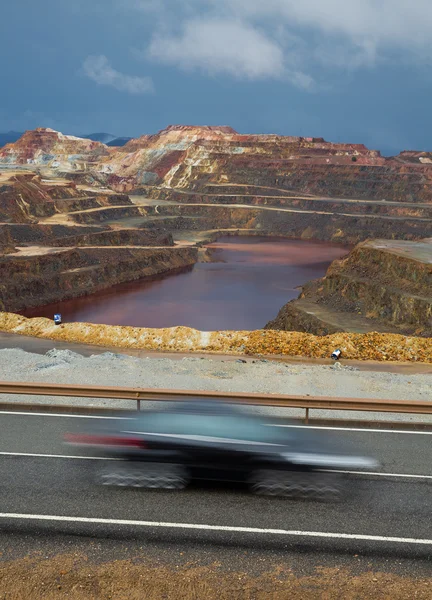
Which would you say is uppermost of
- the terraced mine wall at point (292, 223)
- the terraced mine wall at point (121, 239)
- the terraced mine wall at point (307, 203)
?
the terraced mine wall at point (307, 203)

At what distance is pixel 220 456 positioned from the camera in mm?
11688

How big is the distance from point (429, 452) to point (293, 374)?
9136 millimetres

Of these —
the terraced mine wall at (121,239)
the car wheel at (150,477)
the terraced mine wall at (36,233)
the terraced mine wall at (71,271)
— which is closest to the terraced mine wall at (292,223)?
the terraced mine wall at (121,239)

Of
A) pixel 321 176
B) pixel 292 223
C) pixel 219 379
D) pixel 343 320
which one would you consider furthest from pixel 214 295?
pixel 321 176

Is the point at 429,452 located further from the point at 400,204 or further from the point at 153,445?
the point at 400,204

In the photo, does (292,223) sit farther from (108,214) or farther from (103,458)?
(103,458)

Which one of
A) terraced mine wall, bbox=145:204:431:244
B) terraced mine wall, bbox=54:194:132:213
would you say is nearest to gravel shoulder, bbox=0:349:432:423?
A: terraced mine wall, bbox=54:194:132:213

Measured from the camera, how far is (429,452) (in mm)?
13992

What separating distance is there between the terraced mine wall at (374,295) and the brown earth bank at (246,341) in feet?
39.3

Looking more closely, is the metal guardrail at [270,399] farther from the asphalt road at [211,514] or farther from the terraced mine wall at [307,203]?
the terraced mine wall at [307,203]

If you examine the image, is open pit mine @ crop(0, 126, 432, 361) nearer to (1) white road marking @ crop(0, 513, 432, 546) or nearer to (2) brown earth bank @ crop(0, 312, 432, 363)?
(2) brown earth bank @ crop(0, 312, 432, 363)

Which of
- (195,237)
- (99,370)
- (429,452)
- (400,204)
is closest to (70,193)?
(195,237)

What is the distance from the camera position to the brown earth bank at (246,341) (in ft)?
125

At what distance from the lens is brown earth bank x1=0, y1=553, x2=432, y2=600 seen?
30.0ft
